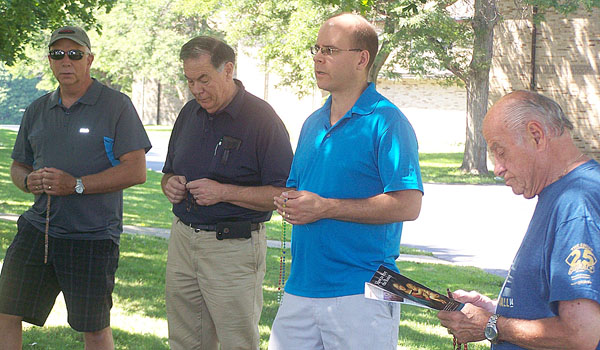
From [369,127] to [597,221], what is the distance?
131 centimetres

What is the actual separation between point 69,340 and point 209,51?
10.2 ft

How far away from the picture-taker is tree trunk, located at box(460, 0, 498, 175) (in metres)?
27.6

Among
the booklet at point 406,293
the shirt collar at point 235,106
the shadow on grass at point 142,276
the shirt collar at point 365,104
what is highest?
the shirt collar at point 365,104

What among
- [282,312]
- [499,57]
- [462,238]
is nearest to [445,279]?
[462,238]

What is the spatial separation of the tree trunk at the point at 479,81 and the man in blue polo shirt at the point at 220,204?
76.9 ft

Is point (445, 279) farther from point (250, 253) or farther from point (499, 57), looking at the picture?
point (499, 57)

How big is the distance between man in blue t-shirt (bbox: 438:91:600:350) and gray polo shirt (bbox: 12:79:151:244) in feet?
8.78

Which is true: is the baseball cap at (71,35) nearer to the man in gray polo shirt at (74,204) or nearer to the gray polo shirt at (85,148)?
the man in gray polo shirt at (74,204)

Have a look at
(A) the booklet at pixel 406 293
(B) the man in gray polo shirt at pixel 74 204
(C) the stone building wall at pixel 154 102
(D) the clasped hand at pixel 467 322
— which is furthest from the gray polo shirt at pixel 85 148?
(C) the stone building wall at pixel 154 102

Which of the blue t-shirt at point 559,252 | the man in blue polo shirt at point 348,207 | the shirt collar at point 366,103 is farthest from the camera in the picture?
the shirt collar at point 366,103

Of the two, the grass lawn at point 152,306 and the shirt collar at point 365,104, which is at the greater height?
the shirt collar at point 365,104

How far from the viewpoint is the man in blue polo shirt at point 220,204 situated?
4441 millimetres

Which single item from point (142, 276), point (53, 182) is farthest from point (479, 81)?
point (53, 182)

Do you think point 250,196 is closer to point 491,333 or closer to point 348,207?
point 348,207
